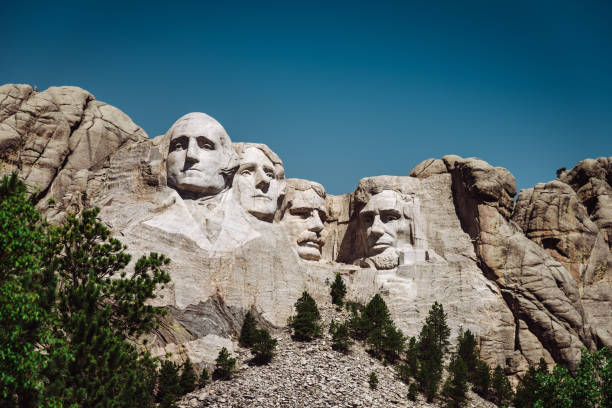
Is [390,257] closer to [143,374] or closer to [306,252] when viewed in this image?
[306,252]

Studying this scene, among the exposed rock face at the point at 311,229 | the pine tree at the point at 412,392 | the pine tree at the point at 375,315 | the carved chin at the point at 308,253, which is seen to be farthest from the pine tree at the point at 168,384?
the carved chin at the point at 308,253

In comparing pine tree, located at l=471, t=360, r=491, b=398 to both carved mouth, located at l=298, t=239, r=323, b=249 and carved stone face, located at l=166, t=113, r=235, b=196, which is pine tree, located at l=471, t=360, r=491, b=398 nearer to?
carved mouth, located at l=298, t=239, r=323, b=249

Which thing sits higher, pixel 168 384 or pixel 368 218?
pixel 368 218

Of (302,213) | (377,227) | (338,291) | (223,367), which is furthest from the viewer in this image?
(302,213)

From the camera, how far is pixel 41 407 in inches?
701

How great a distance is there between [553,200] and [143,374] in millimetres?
22309

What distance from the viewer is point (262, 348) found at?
90.7ft

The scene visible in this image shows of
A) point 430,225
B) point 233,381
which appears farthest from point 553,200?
point 233,381

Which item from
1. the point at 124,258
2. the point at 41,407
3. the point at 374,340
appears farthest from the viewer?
the point at 374,340

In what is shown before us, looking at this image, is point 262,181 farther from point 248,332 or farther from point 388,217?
point 248,332

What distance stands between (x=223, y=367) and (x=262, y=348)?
4.97 ft

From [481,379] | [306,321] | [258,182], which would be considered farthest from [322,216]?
[481,379]

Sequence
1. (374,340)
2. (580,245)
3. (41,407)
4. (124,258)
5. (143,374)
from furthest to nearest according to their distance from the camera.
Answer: (580,245), (374,340), (124,258), (143,374), (41,407)

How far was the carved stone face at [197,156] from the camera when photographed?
3117cm
